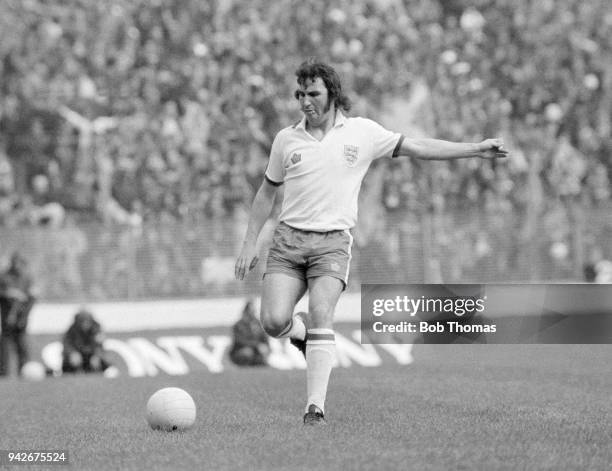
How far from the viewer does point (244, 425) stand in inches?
325

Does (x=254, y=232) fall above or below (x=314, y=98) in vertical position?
below

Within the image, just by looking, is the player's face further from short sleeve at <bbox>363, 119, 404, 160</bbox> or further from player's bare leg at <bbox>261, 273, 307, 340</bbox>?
player's bare leg at <bbox>261, 273, 307, 340</bbox>

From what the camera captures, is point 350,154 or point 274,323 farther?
point 350,154

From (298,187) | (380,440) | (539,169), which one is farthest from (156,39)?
(380,440)

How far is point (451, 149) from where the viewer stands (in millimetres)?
8172

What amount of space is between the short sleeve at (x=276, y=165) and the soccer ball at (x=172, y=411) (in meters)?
1.62

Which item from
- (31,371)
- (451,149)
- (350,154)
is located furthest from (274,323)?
(31,371)

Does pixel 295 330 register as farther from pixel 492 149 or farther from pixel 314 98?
pixel 492 149

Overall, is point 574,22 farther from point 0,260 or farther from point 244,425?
point 244,425

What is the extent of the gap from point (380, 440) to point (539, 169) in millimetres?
16515

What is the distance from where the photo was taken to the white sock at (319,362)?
26.1 ft

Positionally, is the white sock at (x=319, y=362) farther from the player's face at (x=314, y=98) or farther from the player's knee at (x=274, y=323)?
the player's face at (x=314, y=98)

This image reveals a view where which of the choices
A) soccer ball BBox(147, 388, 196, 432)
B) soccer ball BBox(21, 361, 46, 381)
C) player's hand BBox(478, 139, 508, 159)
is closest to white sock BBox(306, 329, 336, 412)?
soccer ball BBox(147, 388, 196, 432)

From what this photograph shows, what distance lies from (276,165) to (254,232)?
0.50m
